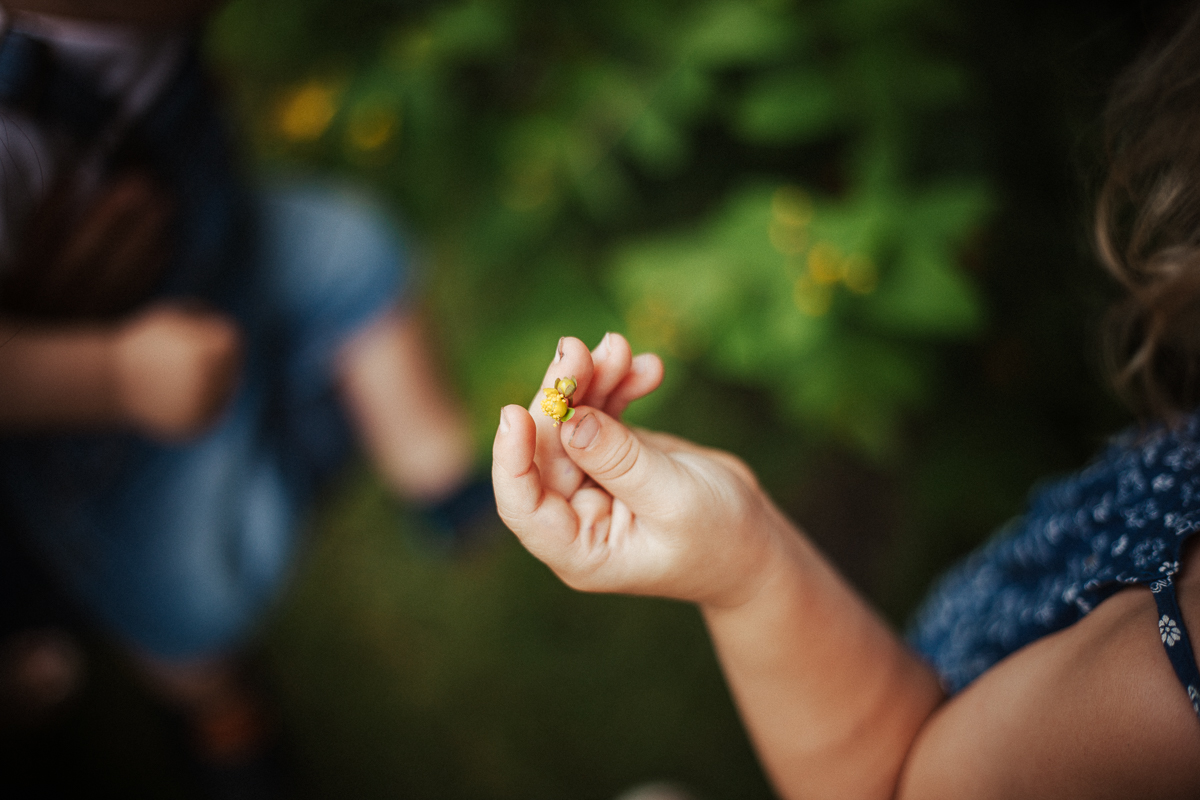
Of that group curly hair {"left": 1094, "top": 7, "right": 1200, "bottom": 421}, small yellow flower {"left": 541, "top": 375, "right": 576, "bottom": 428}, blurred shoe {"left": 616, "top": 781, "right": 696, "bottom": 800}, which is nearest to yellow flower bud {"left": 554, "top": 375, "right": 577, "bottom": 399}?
small yellow flower {"left": 541, "top": 375, "right": 576, "bottom": 428}

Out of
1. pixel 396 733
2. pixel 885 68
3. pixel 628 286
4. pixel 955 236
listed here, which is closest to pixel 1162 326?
pixel 955 236

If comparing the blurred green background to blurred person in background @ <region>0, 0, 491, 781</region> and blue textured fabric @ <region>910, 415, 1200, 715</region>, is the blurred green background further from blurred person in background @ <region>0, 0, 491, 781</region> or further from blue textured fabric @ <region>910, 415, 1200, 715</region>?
blue textured fabric @ <region>910, 415, 1200, 715</region>

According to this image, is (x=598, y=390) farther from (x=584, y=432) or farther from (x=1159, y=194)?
(x=1159, y=194)

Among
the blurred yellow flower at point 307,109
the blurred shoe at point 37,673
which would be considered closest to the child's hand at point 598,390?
the blurred yellow flower at point 307,109

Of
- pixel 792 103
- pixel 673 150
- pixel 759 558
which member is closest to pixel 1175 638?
pixel 759 558

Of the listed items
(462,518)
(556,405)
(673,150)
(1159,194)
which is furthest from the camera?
(462,518)

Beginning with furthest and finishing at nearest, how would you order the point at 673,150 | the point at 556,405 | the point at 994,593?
the point at 673,150 → the point at 994,593 → the point at 556,405

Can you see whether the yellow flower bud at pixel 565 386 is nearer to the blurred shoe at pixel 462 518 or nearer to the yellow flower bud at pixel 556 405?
the yellow flower bud at pixel 556 405
